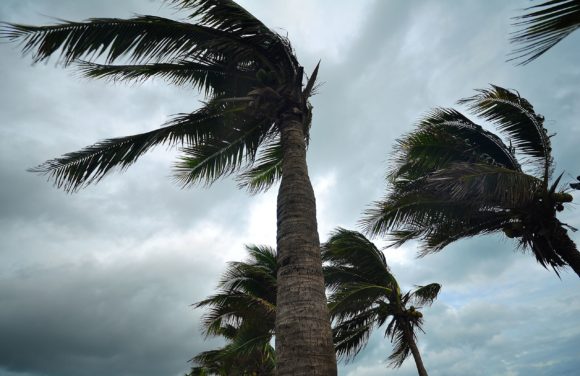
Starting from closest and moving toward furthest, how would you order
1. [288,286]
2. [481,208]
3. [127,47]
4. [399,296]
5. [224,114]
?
[288,286]
[127,47]
[224,114]
[481,208]
[399,296]

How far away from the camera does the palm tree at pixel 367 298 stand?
12.9 meters

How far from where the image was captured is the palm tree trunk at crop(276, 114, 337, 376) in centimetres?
336

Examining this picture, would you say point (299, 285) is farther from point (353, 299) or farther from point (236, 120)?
point (353, 299)

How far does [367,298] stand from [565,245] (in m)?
5.82

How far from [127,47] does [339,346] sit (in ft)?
39.7

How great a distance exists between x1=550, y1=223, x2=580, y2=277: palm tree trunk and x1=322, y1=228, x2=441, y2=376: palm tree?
205 inches

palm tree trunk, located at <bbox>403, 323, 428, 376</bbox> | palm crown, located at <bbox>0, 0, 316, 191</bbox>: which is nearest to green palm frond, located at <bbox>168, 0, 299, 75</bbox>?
palm crown, located at <bbox>0, 0, 316, 191</bbox>

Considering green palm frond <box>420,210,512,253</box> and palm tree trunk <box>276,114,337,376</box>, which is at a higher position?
green palm frond <box>420,210,512,253</box>

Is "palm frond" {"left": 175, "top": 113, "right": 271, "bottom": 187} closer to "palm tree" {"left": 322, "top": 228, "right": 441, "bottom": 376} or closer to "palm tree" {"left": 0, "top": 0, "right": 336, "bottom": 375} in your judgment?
"palm tree" {"left": 0, "top": 0, "right": 336, "bottom": 375}

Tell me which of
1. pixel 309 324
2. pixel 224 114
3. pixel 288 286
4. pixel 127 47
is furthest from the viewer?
pixel 224 114

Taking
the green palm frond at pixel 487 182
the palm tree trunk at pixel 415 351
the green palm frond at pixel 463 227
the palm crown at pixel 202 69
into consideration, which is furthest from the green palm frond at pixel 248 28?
the palm tree trunk at pixel 415 351

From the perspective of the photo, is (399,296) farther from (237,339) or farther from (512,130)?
(512,130)

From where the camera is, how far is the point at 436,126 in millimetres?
9820

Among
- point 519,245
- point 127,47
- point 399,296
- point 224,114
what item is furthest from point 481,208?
point 127,47
